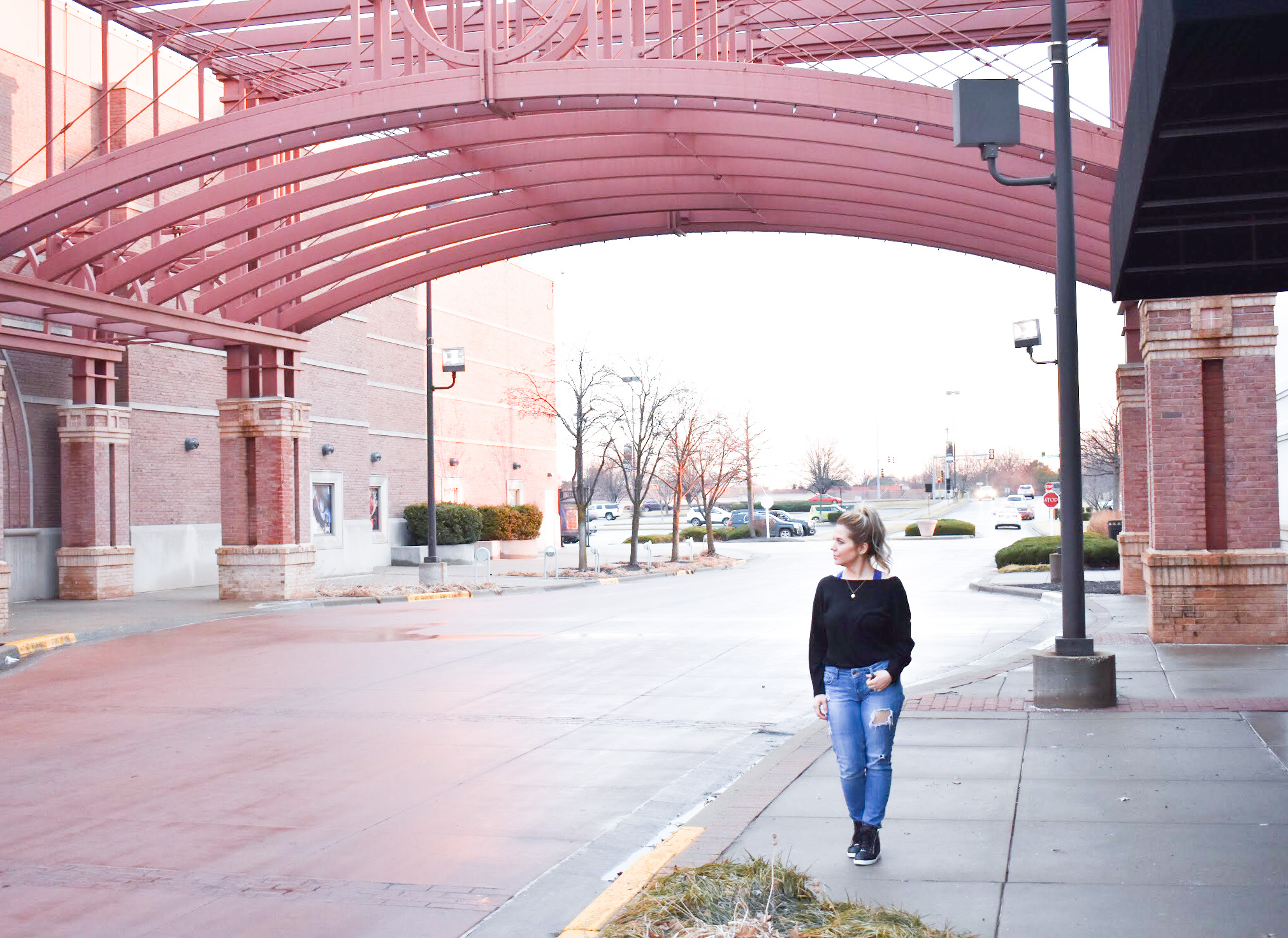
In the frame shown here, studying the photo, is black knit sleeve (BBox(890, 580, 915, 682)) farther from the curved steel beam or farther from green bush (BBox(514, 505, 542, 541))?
green bush (BBox(514, 505, 542, 541))

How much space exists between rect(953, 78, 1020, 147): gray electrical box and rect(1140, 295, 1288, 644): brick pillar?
443 centimetres

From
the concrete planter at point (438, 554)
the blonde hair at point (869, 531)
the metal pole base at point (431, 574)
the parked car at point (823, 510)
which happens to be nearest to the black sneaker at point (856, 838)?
the blonde hair at point (869, 531)

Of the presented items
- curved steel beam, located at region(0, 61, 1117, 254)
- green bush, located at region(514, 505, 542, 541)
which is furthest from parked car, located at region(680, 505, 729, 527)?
curved steel beam, located at region(0, 61, 1117, 254)

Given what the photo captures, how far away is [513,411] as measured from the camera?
168 feet

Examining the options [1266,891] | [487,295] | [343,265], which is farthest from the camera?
[487,295]

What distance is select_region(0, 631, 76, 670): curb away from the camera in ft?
55.6

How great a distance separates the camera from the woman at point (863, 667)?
6152 mm

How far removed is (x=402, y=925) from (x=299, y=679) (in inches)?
362

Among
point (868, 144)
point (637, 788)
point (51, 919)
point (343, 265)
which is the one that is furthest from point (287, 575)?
point (51, 919)

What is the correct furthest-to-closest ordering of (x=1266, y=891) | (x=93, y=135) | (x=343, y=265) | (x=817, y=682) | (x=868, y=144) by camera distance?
(x=93, y=135), (x=343, y=265), (x=868, y=144), (x=817, y=682), (x=1266, y=891)

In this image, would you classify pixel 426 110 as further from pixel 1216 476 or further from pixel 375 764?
pixel 1216 476

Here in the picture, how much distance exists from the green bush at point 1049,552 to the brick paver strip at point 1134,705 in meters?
20.1

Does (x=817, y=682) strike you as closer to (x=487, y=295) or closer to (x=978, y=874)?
(x=978, y=874)

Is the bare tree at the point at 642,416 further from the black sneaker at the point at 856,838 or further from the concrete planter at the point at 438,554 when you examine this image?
the black sneaker at the point at 856,838
